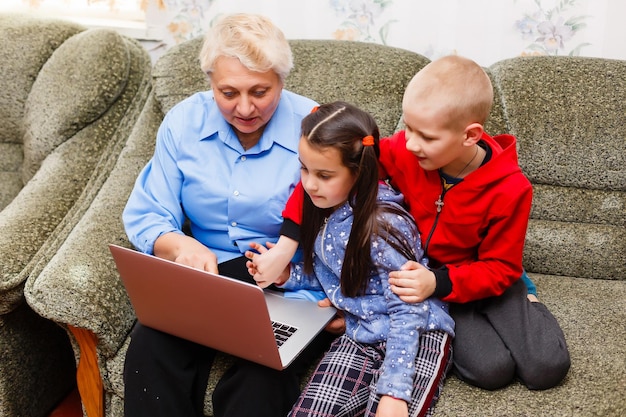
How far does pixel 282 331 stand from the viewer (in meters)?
1.30

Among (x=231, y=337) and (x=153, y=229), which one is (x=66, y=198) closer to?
(x=153, y=229)

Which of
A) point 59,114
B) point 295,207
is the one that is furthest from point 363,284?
point 59,114

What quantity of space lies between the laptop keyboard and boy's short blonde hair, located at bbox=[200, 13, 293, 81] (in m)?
0.51

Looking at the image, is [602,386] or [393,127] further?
[393,127]

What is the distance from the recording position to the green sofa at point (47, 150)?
5.35ft

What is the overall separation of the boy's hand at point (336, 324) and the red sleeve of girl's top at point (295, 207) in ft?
0.59

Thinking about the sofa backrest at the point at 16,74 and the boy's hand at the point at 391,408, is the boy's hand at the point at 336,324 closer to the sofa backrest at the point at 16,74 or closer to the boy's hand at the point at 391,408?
the boy's hand at the point at 391,408

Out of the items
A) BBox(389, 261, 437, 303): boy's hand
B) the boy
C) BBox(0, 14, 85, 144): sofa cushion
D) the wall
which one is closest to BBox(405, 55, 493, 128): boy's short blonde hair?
the boy

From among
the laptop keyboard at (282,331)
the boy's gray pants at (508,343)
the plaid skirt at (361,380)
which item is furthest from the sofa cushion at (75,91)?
the boy's gray pants at (508,343)

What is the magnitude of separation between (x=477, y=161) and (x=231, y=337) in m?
0.58

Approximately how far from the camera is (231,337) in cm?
120

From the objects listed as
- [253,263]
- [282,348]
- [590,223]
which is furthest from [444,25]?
[282,348]

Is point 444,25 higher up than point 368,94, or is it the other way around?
point 444,25

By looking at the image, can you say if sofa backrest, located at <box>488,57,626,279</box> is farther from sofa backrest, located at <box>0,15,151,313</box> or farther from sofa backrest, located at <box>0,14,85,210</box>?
sofa backrest, located at <box>0,14,85,210</box>
